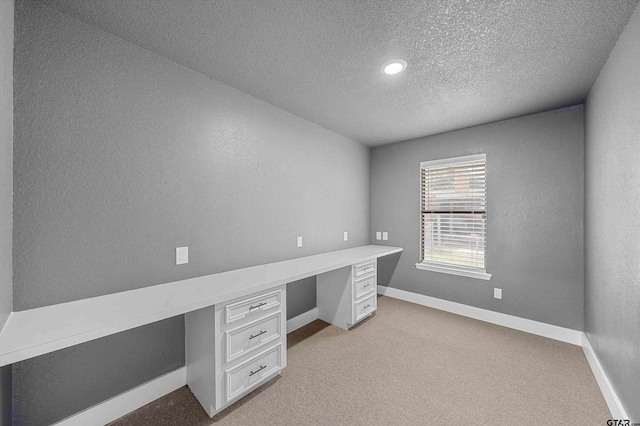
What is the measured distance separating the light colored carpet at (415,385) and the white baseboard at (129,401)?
46 mm

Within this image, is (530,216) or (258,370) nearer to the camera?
(258,370)

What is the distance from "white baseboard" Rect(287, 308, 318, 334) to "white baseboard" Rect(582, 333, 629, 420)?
Result: 245 centimetres

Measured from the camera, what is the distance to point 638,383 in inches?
53.6

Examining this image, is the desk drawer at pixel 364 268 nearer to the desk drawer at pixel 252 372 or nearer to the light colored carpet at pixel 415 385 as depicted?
the light colored carpet at pixel 415 385

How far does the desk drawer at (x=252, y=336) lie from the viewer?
1651 millimetres

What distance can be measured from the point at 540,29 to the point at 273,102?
Answer: 2.08 m

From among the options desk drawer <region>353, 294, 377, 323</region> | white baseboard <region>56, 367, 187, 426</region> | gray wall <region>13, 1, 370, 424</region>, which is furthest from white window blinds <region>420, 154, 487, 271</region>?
white baseboard <region>56, 367, 187, 426</region>

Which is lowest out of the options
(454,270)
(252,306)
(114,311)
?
(454,270)

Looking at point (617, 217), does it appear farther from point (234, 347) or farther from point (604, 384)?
point (234, 347)

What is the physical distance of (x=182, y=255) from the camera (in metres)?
1.93

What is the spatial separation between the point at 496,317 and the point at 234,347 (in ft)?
9.98

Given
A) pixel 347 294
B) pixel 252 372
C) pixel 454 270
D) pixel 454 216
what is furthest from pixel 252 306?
pixel 454 216

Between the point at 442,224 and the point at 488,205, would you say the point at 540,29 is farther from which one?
the point at 442,224

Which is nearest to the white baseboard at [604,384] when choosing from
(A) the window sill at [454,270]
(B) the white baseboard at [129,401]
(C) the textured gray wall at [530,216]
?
(C) the textured gray wall at [530,216]
